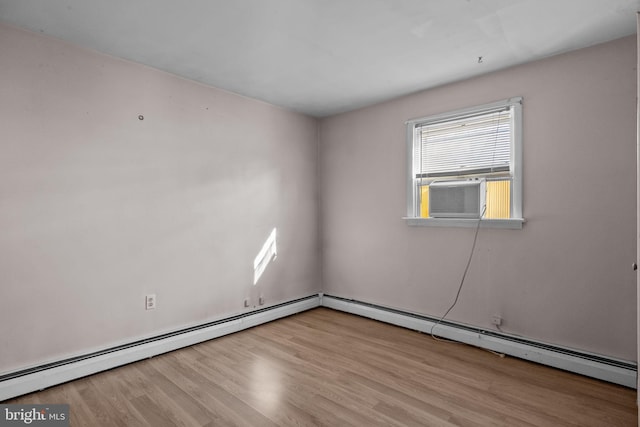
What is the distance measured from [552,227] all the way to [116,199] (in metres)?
3.50

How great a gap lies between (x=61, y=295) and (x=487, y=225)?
3.46 m

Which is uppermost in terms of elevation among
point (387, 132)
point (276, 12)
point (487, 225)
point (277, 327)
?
point (276, 12)

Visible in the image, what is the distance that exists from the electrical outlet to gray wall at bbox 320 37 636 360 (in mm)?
2367

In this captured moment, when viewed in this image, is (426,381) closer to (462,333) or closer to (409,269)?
(462,333)

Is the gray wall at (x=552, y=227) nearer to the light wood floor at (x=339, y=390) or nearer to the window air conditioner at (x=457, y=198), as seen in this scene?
the window air conditioner at (x=457, y=198)

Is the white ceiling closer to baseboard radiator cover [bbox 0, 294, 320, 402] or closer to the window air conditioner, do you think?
the window air conditioner

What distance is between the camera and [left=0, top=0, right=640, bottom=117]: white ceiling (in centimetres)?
207

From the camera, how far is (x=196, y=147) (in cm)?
327

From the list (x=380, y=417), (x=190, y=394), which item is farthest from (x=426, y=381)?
(x=190, y=394)

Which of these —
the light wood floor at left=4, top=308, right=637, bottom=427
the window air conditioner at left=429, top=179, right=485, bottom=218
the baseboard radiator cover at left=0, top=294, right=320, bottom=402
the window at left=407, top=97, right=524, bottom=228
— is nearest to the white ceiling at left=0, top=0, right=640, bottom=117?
the window at left=407, top=97, right=524, bottom=228

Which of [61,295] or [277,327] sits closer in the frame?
[61,295]

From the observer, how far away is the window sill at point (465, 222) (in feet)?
9.62

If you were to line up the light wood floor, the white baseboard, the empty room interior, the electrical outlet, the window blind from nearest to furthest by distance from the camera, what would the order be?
the light wood floor → the empty room interior → the white baseboard → the electrical outlet → the window blind

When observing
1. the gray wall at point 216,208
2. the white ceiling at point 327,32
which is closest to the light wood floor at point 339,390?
the gray wall at point 216,208
